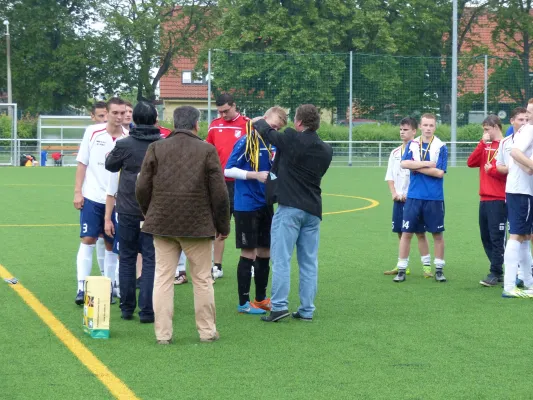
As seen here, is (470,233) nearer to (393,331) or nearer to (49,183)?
(393,331)

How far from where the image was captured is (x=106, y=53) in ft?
196

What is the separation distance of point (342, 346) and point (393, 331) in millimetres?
726

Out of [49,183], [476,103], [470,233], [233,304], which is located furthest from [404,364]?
[476,103]

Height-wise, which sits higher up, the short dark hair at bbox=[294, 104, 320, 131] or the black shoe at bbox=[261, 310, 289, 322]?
the short dark hair at bbox=[294, 104, 320, 131]

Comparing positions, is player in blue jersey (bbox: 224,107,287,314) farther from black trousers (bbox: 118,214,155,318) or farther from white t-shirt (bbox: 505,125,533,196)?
white t-shirt (bbox: 505,125,533,196)

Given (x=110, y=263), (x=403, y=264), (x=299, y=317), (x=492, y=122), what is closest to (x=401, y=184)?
(x=403, y=264)

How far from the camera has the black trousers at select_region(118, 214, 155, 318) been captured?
7.88 meters

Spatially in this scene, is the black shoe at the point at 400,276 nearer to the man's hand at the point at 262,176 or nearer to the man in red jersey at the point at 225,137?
the man in red jersey at the point at 225,137

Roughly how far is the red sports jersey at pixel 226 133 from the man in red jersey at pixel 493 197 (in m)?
2.61

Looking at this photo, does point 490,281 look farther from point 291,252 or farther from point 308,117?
point 308,117

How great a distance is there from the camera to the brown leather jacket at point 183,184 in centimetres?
708

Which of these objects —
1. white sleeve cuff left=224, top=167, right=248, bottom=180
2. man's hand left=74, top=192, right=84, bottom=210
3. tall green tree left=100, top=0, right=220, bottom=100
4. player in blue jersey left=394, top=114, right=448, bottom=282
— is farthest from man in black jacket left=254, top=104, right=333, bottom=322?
tall green tree left=100, top=0, right=220, bottom=100

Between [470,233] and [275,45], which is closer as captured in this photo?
[470,233]

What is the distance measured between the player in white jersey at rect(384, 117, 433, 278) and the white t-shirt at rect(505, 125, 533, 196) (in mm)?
1723
